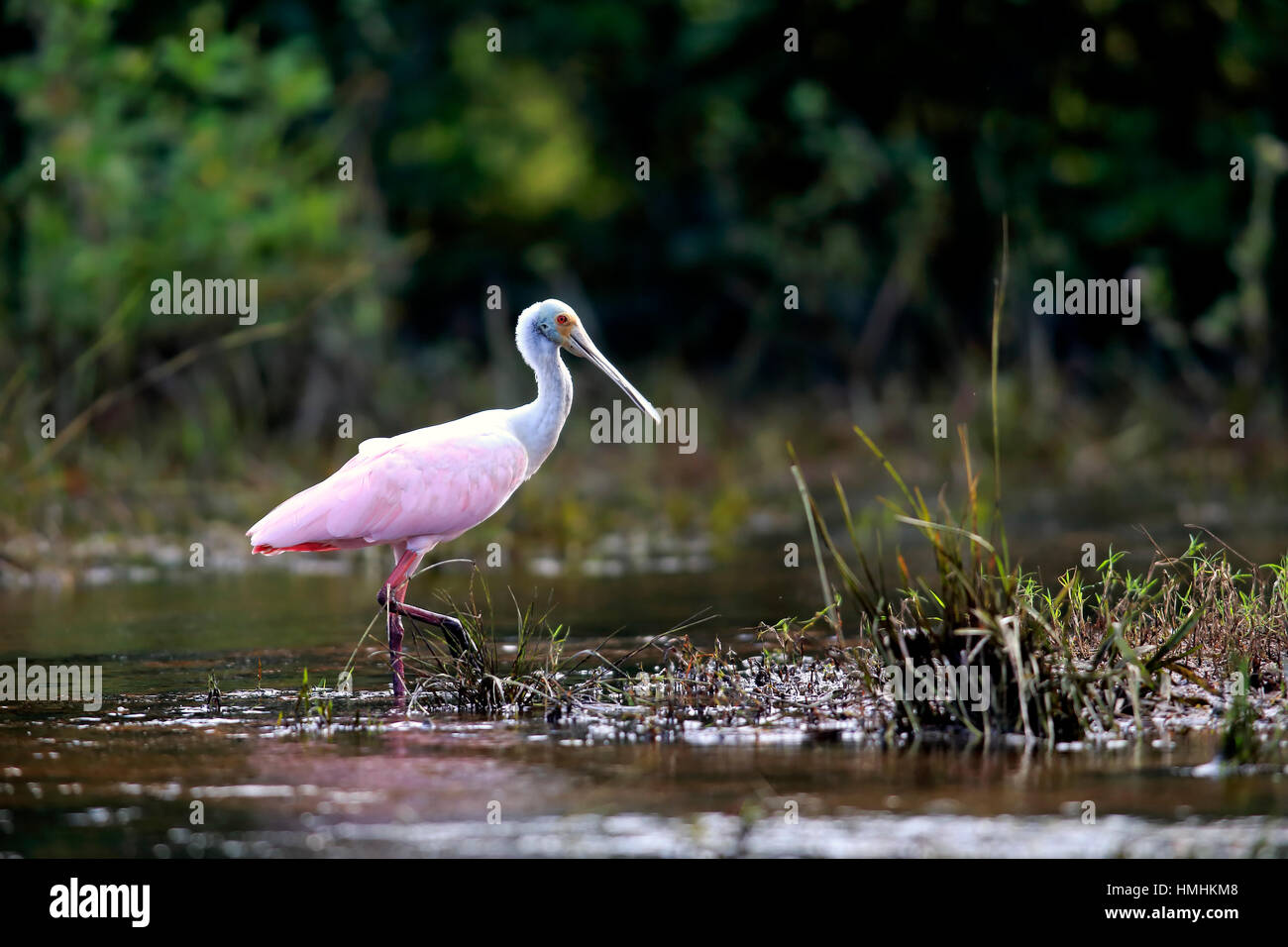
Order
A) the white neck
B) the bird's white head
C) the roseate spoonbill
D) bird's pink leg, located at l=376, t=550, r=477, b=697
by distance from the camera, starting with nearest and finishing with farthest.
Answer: bird's pink leg, located at l=376, t=550, r=477, b=697 < the roseate spoonbill < the white neck < the bird's white head

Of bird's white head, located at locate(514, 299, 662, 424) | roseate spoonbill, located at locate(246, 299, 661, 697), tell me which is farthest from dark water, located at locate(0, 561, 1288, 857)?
bird's white head, located at locate(514, 299, 662, 424)

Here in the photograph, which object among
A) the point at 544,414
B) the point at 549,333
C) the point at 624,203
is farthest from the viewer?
the point at 624,203

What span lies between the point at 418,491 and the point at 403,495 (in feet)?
0.25

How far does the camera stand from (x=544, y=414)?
9.43 meters

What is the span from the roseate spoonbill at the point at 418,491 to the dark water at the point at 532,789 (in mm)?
682

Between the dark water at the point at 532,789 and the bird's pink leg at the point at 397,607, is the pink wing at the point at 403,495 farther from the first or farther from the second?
the dark water at the point at 532,789

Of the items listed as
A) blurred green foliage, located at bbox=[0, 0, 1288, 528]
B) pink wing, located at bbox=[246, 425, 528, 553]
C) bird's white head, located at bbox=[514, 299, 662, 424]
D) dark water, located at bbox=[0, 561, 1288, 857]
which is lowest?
dark water, located at bbox=[0, 561, 1288, 857]

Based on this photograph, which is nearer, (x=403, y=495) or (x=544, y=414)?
(x=403, y=495)

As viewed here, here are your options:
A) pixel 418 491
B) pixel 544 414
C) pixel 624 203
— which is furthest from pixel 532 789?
pixel 624 203

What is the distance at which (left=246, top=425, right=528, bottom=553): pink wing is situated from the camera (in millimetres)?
8883

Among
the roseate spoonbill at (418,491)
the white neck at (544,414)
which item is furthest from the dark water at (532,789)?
the white neck at (544,414)

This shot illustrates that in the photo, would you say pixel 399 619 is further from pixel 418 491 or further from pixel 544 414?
pixel 544 414

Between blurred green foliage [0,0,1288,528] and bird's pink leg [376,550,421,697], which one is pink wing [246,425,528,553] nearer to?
bird's pink leg [376,550,421,697]
